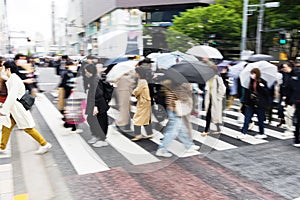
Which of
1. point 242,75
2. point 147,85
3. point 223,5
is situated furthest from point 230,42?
point 147,85

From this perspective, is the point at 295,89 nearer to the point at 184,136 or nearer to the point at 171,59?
the point at 184,136

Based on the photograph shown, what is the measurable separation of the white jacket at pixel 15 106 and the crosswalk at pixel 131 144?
0.95m

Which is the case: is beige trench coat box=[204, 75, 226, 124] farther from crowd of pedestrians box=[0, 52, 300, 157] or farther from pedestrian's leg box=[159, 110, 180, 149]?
pedestrian's leg box=[159, 110, 180, 149]

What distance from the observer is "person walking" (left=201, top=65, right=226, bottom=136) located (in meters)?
6.23

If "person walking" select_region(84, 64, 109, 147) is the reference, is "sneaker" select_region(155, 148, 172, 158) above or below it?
below

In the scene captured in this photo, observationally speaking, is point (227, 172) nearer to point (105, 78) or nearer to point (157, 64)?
point (157, 64)

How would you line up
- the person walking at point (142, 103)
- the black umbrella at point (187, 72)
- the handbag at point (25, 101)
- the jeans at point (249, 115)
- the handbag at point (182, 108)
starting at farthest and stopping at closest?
the jeans at point (249, 115) → the person walking at point (142, 103) → the handbag at point (25, 101) → the handbag at point (182, 108) → the black umbrella at point (187, 72)

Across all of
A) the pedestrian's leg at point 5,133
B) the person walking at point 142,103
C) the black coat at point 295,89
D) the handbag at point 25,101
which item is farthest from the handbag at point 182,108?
the pedestrian's leg at point 5,133

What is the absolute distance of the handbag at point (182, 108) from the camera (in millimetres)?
4836

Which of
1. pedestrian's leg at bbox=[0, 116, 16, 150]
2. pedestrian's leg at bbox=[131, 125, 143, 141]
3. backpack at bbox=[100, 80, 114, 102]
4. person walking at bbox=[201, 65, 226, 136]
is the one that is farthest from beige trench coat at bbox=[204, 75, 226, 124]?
pedestrian's leg at bbox=[0, 116, 16, 150]

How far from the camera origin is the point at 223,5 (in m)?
26.1

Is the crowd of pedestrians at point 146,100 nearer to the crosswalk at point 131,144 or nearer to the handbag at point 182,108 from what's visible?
the handbag at point 182,108

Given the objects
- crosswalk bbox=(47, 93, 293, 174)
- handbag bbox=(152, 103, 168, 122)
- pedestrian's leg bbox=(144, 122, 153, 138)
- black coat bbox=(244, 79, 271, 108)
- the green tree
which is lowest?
crosswalk bbox=(47, 93, 293, 174)

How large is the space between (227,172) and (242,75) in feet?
9.51
